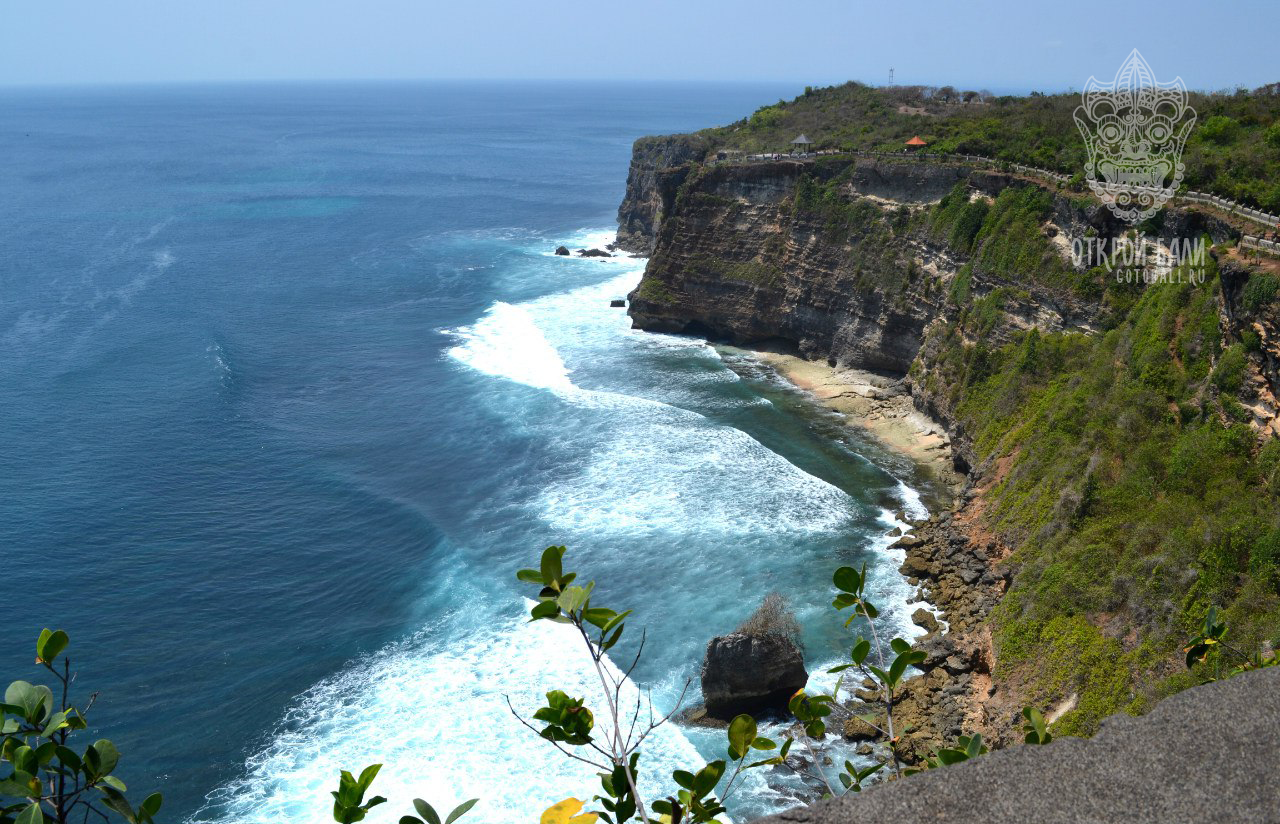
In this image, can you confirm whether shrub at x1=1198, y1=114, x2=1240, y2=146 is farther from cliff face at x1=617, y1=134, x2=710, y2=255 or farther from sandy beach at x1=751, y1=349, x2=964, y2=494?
cliff face at x1=617, y1=134, x2=710, y2=255

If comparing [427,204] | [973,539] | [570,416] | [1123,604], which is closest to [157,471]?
[570,416]

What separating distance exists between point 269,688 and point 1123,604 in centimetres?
2998

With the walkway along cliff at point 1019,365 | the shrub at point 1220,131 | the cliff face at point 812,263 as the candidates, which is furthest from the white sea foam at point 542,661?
the shrub at point 1220,131

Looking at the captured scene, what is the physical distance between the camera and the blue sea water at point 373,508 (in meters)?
32.5

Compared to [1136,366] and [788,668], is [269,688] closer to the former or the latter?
[788,668]

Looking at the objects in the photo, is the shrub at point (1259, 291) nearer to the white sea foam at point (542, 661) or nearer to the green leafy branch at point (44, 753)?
the white sea foam at point (542, 661)

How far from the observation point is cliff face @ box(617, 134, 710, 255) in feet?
317

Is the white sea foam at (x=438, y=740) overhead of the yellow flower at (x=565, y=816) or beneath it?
beneath

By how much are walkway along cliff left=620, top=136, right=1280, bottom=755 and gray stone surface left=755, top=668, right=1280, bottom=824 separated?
17.5 m

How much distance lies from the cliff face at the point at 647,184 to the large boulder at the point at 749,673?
69.2 m

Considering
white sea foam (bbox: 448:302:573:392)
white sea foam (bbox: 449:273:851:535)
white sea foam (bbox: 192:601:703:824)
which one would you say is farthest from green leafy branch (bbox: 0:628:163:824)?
white sea foam (bbox: 448:302:573:392)

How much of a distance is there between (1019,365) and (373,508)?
34.1 m

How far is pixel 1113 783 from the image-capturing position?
1012cm

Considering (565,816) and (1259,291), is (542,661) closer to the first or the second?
(565,816)
